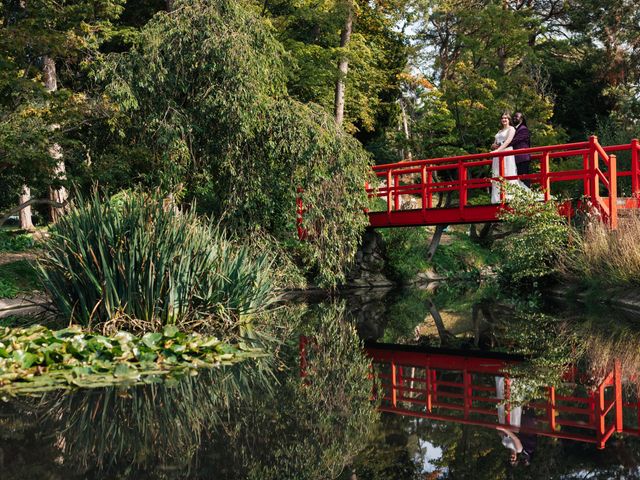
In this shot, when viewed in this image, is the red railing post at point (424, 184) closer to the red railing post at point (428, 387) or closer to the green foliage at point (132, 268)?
the green foliage at point (132, 268)

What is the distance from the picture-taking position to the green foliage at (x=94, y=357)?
22.9 feet

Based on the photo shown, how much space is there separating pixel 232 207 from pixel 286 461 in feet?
36.1

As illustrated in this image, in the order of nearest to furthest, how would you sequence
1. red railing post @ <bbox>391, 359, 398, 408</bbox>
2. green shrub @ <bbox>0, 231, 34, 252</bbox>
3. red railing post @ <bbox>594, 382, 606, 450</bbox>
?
red railing post @ <bbox>594, 382, 606, 450</bbox> → red railing post @ <bbox>391, 359, 398, 408</bbox> → green shrub @ <bbox>0, 231, 34, 252</bbox>

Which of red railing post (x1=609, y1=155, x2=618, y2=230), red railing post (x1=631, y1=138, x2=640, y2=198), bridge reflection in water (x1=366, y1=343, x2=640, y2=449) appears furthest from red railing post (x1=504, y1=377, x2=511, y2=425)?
red railing post (x1=631, y1=138, x2=640, y2=198)

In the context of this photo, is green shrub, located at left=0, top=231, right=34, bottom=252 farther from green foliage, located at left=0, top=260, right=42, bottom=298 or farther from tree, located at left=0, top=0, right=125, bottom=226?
tree, located at left=0, top=0, right=125, bottom=226

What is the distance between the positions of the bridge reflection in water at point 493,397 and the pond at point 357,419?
0.6 inches

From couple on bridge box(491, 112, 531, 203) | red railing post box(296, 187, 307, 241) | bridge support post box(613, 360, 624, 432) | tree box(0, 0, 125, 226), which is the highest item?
tree box(0, 0, 125, 226)

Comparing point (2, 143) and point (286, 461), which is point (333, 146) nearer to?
point (2, 143)

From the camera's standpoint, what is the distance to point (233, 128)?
1505 cm

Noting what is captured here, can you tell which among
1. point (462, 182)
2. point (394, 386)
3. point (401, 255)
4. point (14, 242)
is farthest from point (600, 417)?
point (14, 242)

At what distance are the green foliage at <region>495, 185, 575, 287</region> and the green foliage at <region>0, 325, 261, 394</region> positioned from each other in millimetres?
9191

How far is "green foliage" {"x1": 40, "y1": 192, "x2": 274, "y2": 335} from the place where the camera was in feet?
29.3

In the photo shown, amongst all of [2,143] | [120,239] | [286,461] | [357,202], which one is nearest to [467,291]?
[357,202]

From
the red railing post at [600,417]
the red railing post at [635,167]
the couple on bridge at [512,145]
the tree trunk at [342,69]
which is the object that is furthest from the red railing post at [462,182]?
the red railing post at [600,417]
